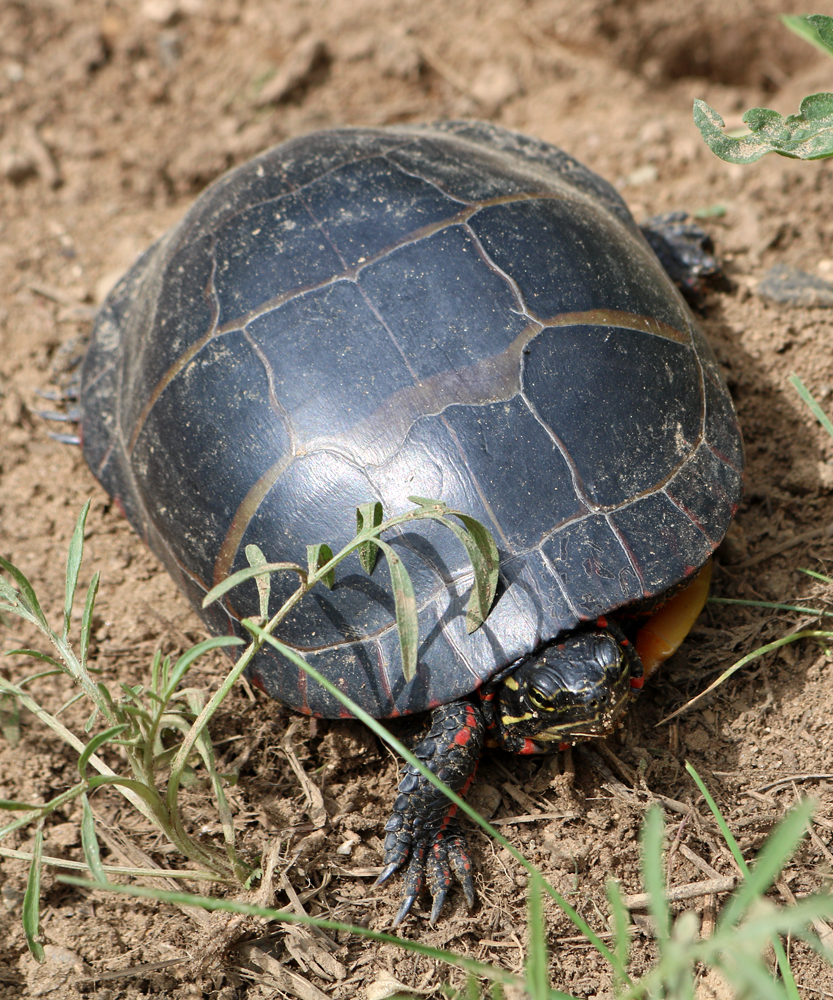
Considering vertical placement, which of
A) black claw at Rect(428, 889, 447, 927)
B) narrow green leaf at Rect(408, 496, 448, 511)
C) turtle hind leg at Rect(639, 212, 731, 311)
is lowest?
black claw at Rect(428, 889, 447, 927)

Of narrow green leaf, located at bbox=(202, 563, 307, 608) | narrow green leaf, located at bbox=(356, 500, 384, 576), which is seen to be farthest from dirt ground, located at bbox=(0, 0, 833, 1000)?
narrow green leaf, located at bbox=(202, 563, 307, 608)

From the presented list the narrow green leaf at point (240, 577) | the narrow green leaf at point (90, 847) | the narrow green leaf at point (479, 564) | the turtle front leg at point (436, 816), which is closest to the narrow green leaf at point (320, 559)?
the narrow green leaf at point (240, 577)

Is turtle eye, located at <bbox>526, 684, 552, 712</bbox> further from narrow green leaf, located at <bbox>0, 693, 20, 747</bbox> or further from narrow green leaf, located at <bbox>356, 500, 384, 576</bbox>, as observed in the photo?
narrow green leaf, located at <bbox>0, 693, 20, 747</bbox>

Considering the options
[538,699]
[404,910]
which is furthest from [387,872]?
[538,699]

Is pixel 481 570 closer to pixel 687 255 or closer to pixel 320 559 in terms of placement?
pixel 320 559

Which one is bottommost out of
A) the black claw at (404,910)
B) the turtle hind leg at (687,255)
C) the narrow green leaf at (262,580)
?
the black claw at (404,910)

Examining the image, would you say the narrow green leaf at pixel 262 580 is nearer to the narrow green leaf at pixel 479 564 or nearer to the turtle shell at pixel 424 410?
the turtle shell at pixel 424 410

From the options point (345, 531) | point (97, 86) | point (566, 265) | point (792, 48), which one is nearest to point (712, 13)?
point (792, 48)
